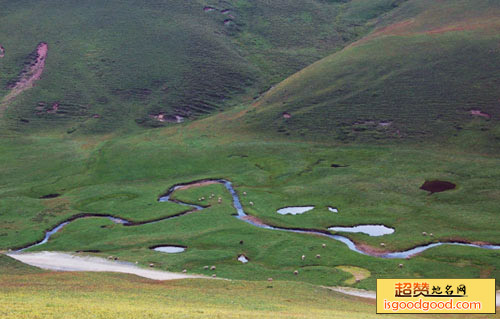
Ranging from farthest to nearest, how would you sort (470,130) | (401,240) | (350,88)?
(350,88) → (470,130) → (401,240)

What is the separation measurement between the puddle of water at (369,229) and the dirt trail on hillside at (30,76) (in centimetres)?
8870

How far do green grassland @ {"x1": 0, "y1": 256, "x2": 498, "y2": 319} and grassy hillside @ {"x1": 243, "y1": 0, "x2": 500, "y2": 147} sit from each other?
55.2 m

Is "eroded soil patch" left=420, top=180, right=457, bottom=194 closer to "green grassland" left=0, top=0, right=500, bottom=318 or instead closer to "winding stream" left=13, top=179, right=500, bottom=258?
"green grassland" left=0, top=0, right=500, bottom=318

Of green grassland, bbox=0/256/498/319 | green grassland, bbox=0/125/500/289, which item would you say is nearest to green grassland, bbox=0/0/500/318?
green grassland, bbox=0/256/498/319

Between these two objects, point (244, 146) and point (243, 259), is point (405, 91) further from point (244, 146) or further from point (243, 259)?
point (243, 259)

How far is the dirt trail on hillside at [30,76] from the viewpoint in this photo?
390 feet


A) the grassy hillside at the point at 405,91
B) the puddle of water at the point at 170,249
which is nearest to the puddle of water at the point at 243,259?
the puddle of water at the point at 170,249

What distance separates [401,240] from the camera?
2108 inches

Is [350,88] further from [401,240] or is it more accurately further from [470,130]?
[401,240]

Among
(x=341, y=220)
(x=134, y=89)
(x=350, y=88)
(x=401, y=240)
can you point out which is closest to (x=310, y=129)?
(x=350, y=88)

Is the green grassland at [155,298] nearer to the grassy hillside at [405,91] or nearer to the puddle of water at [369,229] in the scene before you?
the puddle of water at [369,229]

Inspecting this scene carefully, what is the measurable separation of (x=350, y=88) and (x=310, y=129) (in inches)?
627

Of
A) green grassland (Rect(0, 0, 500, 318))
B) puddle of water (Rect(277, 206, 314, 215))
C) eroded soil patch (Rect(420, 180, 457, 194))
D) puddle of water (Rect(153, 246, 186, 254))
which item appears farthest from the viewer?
eroded soil patch (Rect(420, 180, 457, 194))

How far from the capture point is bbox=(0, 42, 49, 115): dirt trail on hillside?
118881 millimetres
